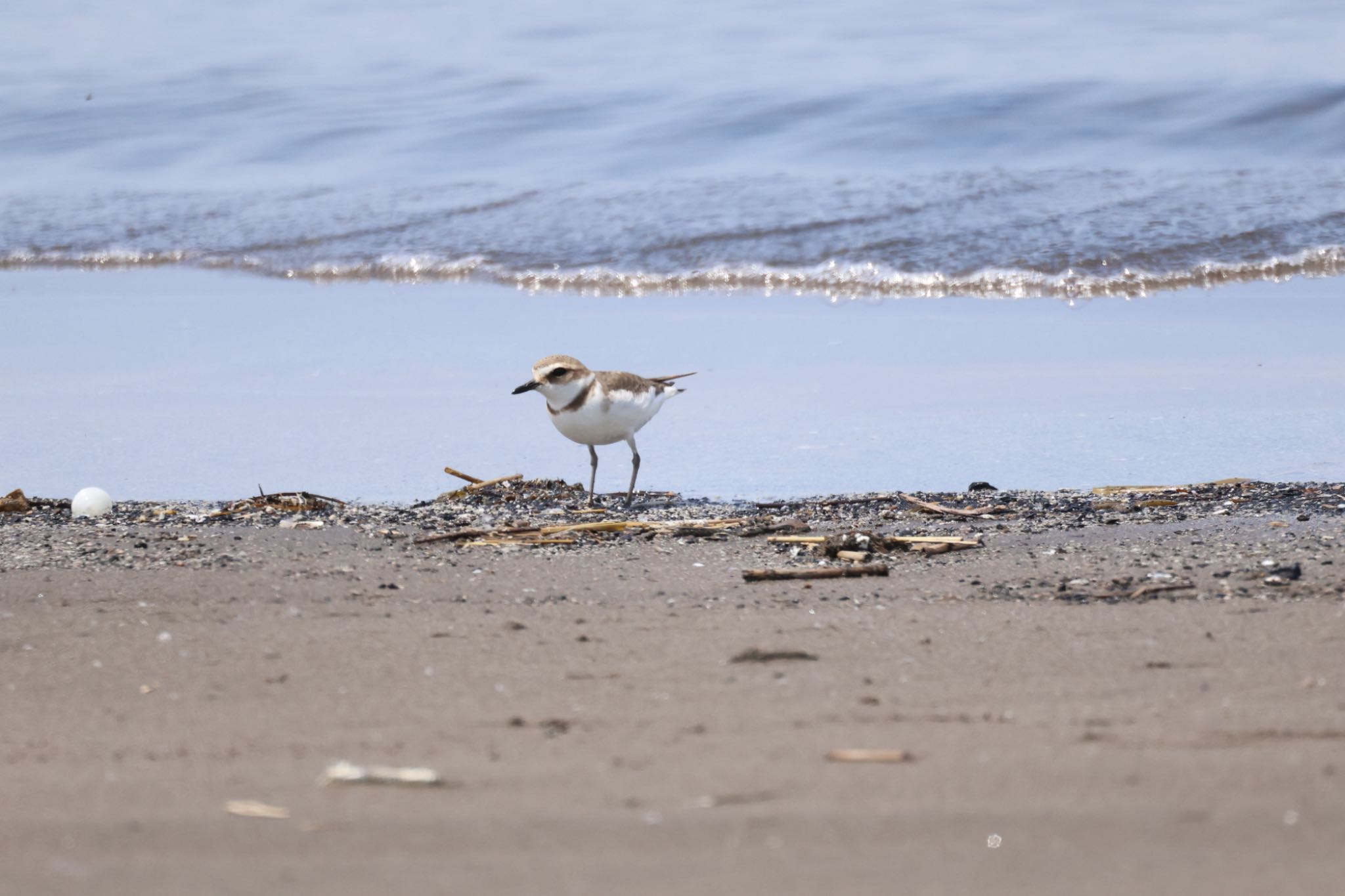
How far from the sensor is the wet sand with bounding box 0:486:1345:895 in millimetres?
1932

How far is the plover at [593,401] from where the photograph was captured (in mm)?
5840

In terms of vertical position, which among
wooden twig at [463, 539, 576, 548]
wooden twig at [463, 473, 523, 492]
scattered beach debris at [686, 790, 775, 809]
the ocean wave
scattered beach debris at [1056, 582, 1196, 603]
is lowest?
scattered beach debris at [686, 790, 775, 809]

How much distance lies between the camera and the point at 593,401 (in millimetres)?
5820

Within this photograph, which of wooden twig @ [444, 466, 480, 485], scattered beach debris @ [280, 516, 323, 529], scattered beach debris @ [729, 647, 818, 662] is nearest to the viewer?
scattered beach debris @ [729, 647, 818, 662]

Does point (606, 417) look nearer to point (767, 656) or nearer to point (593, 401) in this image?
point (593, 401)

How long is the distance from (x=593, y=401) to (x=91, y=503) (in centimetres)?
187

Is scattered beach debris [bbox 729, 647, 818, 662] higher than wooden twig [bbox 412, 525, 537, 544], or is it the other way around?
wooden twig [bbox 412, 525, 537, 544]

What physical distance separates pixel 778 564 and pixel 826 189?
340 inches

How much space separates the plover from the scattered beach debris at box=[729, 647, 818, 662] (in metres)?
2.71

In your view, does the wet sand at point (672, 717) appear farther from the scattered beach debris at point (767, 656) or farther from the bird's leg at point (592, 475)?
the bird's leg at point (592, 475)

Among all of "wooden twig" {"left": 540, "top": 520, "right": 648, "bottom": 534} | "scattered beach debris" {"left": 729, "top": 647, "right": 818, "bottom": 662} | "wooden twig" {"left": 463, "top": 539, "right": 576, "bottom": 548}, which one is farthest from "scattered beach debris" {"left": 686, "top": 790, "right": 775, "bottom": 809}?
"wooden twig" {"left": 540, "top": 520, "right": 648, "bottom": 534}

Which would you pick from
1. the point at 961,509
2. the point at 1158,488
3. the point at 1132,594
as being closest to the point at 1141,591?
the point at 1132,594

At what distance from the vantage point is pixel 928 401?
21.8ft

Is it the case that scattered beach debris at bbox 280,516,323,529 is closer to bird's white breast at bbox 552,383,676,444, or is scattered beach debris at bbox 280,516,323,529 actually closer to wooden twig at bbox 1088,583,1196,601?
bird's white breast at bbox 552,383,676,444
